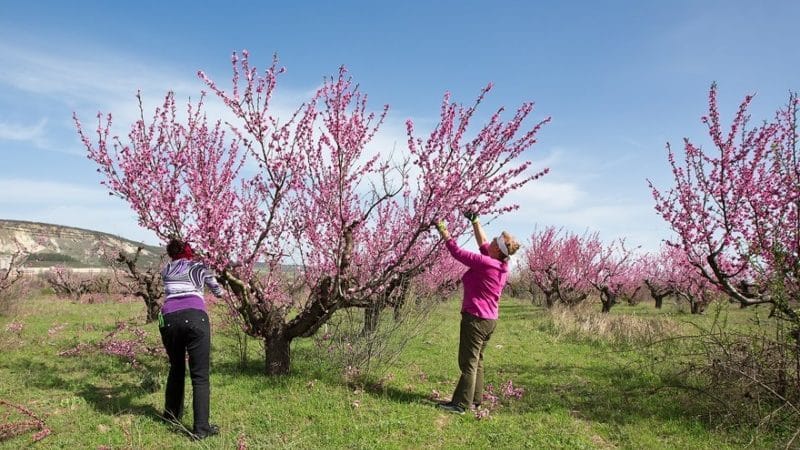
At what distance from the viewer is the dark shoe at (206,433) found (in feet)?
14.5

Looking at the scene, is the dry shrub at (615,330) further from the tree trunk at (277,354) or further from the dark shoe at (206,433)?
the dark shoe at (206,433)

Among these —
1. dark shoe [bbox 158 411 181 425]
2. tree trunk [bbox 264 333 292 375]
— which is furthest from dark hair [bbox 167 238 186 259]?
tree trunk [bbox 264 333 292 375]

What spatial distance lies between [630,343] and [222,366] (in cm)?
890

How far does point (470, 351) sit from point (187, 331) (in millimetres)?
3054

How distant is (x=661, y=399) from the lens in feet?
20.6

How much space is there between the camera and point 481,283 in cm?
539

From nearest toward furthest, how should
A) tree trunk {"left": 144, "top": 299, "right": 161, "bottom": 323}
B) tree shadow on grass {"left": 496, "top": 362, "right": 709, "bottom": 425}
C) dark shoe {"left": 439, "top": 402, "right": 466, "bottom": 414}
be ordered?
dark shoe {"left": 439, "top": 402, "right": 466, "bottom": 414}
tree shadow on grass {"left": 496, "top": 362, "right": 709, "bottom": 425}
tree trunk {"left": 144, "top": 299, "right": 161, "bottom": 323}

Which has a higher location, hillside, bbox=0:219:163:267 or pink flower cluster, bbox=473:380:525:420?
hillside, bbox=0:219:163:267

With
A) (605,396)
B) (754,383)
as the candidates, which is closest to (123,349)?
(605,396)

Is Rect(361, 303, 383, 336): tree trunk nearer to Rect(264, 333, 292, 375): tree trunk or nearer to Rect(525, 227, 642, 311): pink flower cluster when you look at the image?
Rect(264, 333, 292, 375): tree trunk

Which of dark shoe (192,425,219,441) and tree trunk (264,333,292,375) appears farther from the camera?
tree trunk (264,333,292,375)

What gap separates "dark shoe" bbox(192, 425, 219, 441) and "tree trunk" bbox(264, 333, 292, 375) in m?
1.99

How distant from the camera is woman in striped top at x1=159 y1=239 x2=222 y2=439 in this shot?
4.55 m

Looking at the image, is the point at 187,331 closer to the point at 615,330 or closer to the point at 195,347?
the point at 195,347
